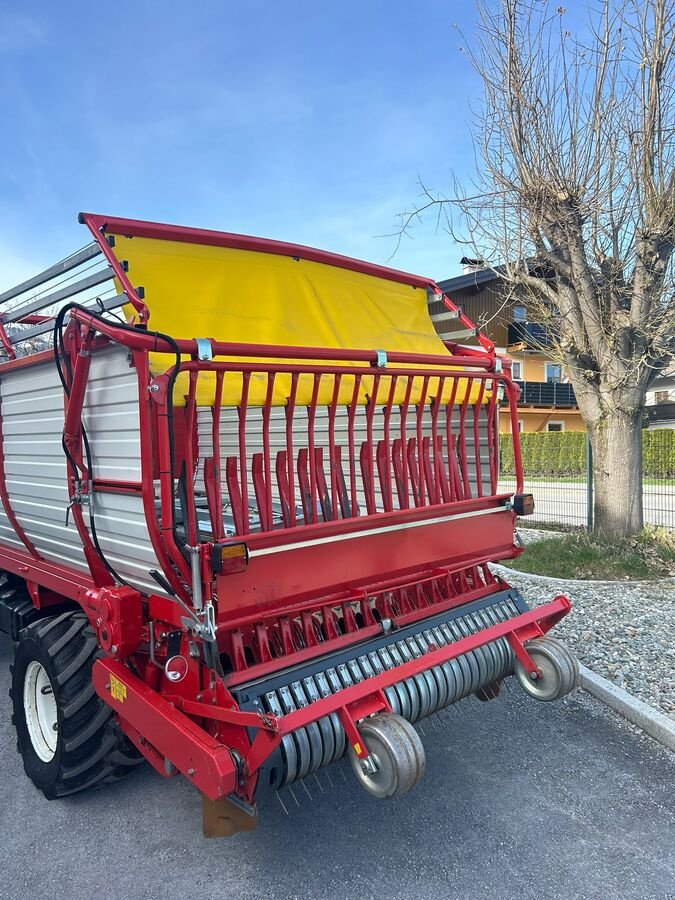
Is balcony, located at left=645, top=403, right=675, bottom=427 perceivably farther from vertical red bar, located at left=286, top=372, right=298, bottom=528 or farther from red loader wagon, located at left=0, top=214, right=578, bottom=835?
vertical red bar, located at left=286, top=372, right=298, bottom=528

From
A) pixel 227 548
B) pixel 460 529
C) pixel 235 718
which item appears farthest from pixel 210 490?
pixel 460 529

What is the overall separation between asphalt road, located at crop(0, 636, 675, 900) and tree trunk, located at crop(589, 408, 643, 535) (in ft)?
13.1

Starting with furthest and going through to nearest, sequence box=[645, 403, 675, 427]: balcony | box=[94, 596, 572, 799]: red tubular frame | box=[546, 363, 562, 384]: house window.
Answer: box=[546, 363, 562, 384]: house window → box=[645, 403, 675, 427]: balcony → box=[94, 596, 572, 799]: red tubular frame

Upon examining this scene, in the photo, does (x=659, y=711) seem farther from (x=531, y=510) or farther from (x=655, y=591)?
(x=655, y=591)

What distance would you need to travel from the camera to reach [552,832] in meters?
2.84

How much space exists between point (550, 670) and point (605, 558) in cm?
433

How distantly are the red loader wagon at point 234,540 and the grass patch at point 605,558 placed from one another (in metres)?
3.46

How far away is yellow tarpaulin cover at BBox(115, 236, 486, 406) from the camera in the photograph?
3.10 metres

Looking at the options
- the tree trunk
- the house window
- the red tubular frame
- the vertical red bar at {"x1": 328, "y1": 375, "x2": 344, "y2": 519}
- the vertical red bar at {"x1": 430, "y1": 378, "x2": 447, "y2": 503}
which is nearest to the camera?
the red tubular frame

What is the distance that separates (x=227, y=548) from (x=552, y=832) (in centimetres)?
202

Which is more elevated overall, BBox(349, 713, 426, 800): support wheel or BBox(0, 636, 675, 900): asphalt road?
BBox(349, 713, 426, 800): support wheel

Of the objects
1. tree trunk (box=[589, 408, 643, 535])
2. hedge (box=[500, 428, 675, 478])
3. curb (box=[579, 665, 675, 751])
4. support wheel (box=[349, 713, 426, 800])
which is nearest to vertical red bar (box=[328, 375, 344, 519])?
support wheel (box=[349, 713, 426, 800])

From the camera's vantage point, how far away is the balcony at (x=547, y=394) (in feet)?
90.7

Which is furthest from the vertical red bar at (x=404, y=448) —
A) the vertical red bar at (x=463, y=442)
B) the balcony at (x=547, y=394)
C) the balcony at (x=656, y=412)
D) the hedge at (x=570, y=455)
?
the balcony at (x=547, y=394)
